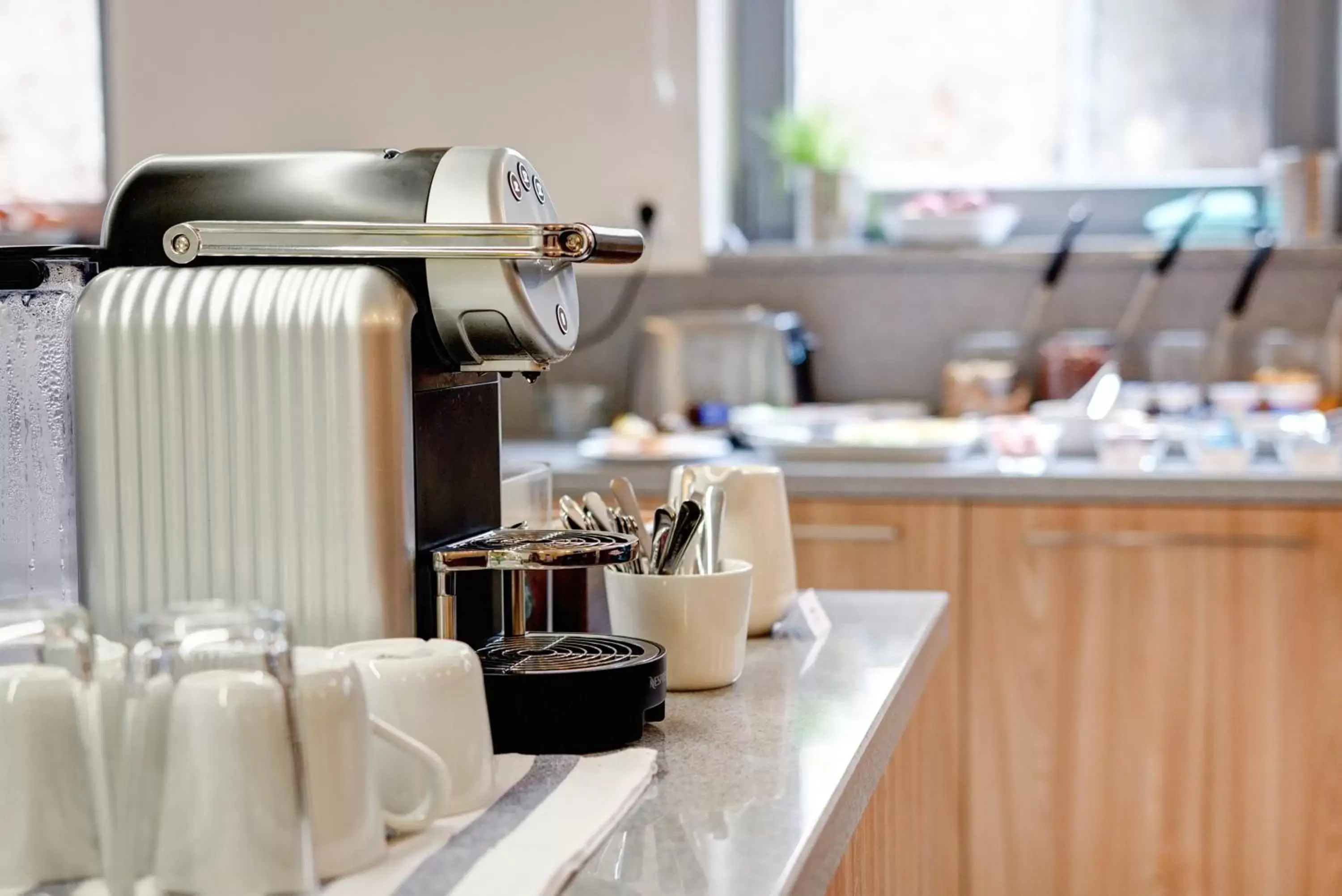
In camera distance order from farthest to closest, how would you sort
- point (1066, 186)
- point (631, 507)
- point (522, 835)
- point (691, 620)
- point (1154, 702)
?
point (1066, 186), point (1154, 702), point (631, 507), point (691, 620), point (522, 835)

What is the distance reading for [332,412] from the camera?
97cm

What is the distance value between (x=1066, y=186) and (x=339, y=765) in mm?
2688

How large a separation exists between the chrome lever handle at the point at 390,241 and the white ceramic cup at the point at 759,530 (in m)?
0.34

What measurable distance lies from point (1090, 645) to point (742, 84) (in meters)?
1.43

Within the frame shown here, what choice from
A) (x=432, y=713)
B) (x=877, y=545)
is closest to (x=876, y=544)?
(x=877, y=545)

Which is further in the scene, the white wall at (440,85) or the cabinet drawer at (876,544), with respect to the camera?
the white wall at (440,85)

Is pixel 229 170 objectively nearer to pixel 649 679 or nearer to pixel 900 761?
pixel 649 679

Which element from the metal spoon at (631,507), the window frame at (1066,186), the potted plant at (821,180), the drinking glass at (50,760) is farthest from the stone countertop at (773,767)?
the window frame at (1066,186)

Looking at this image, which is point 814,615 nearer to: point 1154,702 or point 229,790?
point 229,790

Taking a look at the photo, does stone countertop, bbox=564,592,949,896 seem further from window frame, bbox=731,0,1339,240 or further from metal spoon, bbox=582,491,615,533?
window frame, bbox=731,0,1339,240

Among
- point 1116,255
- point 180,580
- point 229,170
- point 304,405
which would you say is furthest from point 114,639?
point 1116,255

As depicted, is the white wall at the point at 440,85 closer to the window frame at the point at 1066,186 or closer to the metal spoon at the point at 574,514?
the window frame at the point at 1066,186

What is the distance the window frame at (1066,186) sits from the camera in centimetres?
304

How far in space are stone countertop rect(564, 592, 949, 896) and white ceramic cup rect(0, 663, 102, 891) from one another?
0.22 m
